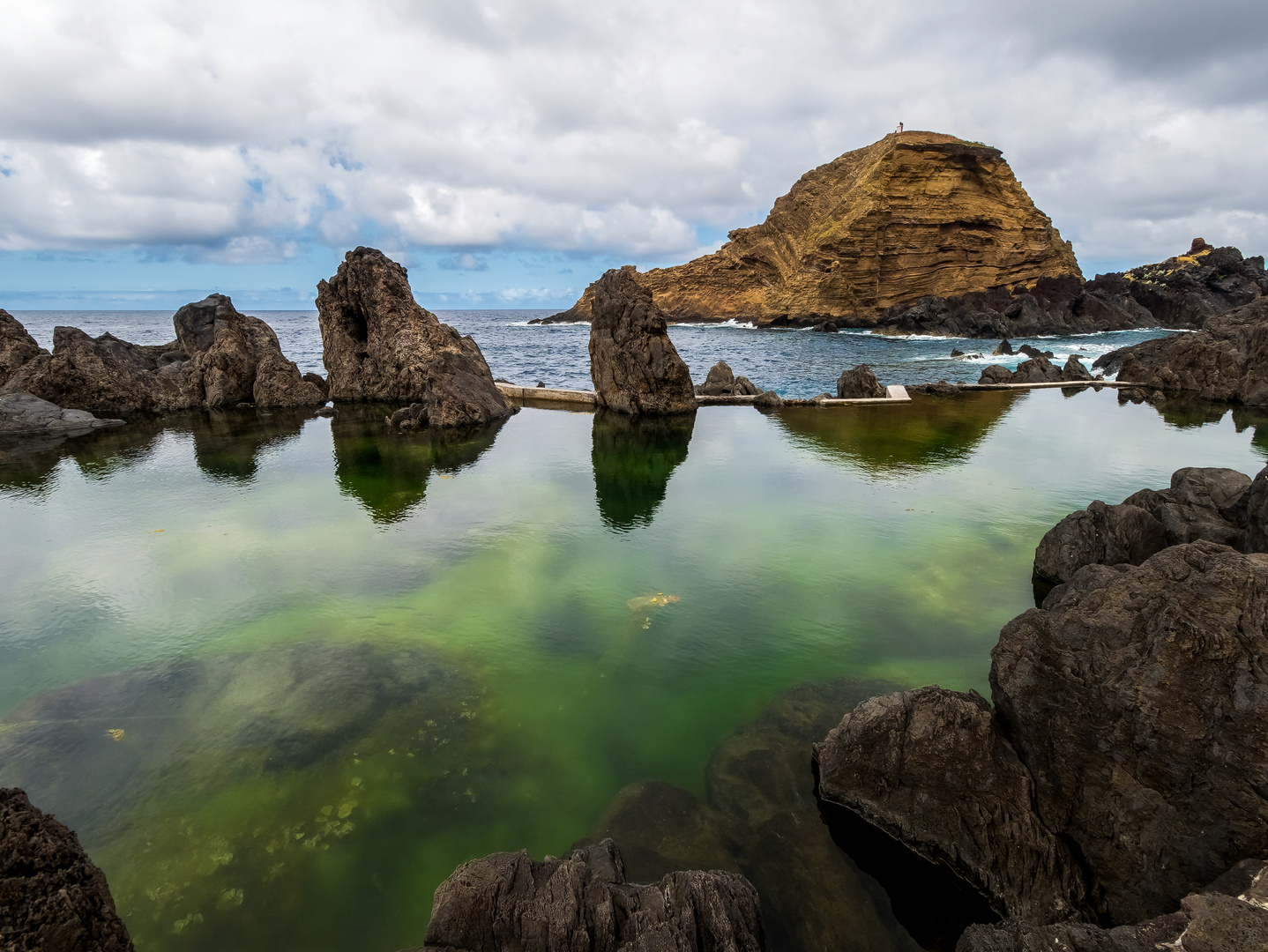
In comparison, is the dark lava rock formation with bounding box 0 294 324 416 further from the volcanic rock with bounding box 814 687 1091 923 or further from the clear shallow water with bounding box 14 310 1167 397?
the volcanic rock with bounding box 814 687 1091 923

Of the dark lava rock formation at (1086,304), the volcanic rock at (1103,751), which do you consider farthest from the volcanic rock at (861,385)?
the dark lava rock formation at (1086,304)

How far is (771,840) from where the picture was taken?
195 inches

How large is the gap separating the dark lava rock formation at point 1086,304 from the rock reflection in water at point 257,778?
251ft

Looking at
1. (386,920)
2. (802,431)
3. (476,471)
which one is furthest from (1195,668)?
(802,431)

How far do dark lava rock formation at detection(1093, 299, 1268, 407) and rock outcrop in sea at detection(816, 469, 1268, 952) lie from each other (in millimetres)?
27359

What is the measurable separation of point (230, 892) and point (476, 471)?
11.7 metres

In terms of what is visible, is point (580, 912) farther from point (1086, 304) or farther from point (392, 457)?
point (1086, 304)

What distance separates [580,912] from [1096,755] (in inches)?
145

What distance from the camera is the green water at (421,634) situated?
5.01 meters

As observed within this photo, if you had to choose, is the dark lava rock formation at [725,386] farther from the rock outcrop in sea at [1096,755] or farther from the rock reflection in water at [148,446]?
the rock outcrop in sea at [1096,755]

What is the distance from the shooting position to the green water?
501 centimetres

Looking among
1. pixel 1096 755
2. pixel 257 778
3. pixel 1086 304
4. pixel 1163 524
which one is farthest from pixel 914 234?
pixel 257 778

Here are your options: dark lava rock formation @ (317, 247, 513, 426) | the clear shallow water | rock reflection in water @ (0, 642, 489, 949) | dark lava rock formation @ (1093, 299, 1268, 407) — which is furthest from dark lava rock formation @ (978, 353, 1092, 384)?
rock reflection in water @ (0, 642, 489, 949)

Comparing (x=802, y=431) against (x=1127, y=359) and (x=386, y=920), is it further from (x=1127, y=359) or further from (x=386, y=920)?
(x=1127, y=359)
